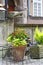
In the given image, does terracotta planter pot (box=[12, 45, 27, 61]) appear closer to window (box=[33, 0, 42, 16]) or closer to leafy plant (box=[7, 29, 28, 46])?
leafy plant (box=[7, 29, 28, 46])

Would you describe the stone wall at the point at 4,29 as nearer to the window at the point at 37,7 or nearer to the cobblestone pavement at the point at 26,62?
the cobblestone pavement at the point at 26,62

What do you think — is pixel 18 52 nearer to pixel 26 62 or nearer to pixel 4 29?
pixel 26 62

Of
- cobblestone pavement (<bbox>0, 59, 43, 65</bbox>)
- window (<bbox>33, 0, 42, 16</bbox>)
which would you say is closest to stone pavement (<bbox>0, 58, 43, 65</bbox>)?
cobblestone pavement (<bbox>0, 59, 43, 65</bbox>)

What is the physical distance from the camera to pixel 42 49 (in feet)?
20.7

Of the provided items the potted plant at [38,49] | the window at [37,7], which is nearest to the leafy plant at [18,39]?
the potted plant at [38,49]

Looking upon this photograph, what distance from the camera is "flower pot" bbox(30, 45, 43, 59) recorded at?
248 inches

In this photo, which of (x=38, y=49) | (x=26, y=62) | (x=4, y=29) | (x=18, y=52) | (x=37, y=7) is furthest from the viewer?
(x=37, y=7)

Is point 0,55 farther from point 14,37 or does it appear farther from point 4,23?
point 4,23

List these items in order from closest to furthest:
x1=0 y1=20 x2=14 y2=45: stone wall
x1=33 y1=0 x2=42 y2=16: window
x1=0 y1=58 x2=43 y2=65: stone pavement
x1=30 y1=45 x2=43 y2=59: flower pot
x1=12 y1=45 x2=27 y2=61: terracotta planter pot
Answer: x1=0 y1=58 x2=43 y2=65: stone pavement, x1=12 y1=45 x2=27 y2=61: terracotta planter pot, x1=30 y1=45 x2=43 y2=59: flower pot, x1=0 y1=20 x2=14 y2=45: stone wall, x1=33 y1=0 x2=42 y2=16: window

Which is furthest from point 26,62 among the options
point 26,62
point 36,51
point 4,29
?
point 4,29

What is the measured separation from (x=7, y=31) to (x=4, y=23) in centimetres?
29

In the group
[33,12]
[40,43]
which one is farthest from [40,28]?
[33,12]

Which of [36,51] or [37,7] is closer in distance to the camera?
[36,51]

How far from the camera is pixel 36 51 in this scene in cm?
638
